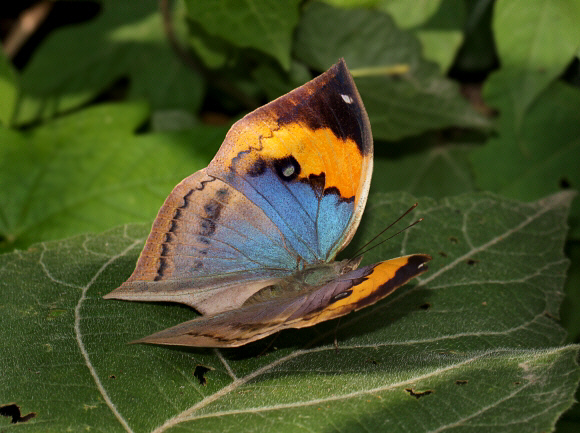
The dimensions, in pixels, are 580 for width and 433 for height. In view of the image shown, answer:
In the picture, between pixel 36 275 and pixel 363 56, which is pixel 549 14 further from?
pixel 36 275

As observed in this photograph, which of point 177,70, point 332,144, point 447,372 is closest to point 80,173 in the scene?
point 177,70

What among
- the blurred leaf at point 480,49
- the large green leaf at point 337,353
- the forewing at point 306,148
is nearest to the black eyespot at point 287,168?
the forewing at point 306,148

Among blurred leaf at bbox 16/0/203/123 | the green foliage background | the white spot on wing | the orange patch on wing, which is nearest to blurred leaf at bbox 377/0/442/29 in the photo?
the green foliage background

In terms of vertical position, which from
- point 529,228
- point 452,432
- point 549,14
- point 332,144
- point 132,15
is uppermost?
point 132,15

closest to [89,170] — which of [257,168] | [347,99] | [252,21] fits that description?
[252,21]

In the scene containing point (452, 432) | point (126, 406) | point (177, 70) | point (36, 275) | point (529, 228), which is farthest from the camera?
point (177, 70)

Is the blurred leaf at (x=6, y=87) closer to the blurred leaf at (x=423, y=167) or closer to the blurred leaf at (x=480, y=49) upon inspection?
the blurred leaf at (x=423, y=167)
